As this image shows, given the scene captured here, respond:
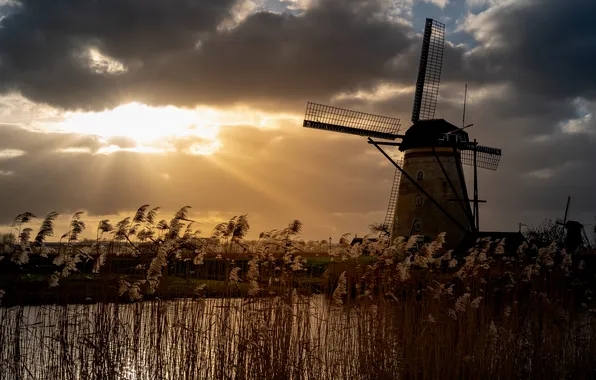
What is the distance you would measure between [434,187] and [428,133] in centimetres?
256

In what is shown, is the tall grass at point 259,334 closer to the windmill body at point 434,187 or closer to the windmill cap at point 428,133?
the windmill body at point 434,187

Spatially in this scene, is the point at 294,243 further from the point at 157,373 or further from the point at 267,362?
the point at 157,373

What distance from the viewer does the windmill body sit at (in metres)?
26.9

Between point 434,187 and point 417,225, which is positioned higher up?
point 434,187

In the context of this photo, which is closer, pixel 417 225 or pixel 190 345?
pixel 190 345

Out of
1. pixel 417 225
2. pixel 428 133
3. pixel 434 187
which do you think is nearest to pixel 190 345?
pixel 417 225

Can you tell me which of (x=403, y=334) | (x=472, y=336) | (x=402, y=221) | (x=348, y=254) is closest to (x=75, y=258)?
(x=348, y=254)

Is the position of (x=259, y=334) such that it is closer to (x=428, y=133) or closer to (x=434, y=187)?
(x=434, y=187)

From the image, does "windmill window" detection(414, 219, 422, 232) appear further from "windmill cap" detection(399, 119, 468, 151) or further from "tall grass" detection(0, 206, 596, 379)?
"tall grass" detection(0, 206, 596, 379)

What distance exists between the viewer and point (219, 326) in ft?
27.7

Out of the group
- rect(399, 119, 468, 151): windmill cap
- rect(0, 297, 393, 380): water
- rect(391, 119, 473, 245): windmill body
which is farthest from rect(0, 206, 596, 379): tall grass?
rect(399, 119, 468, 151): windmill cap

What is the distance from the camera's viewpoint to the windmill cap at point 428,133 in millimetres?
27234

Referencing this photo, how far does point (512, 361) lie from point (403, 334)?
175 cm

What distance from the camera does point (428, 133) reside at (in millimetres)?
27500
